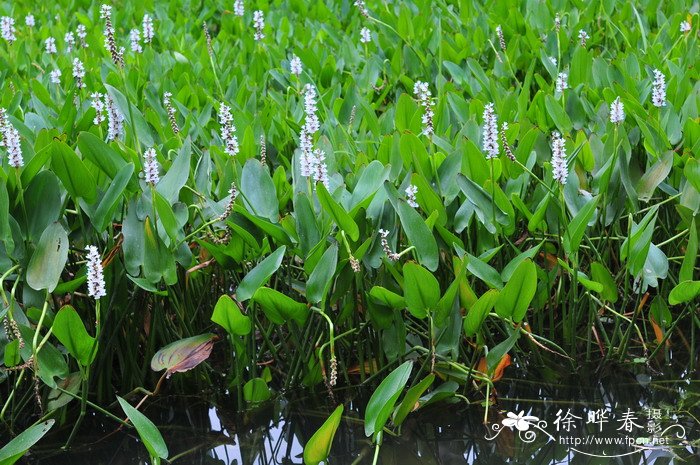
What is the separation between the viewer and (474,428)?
2.47m

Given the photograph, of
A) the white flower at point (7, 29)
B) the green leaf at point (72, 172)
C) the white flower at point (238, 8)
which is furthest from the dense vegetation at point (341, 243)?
the white flower at point (238, 8)

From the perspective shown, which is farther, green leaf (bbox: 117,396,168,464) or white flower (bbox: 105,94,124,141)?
white flower (bbox: 105,94,124,141)

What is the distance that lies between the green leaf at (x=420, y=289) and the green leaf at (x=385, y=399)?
0.62 feet

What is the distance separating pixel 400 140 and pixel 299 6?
259 cm

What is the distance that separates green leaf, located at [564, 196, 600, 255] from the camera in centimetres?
239

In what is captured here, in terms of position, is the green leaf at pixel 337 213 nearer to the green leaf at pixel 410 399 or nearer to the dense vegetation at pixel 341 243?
the dense vegetation at pixel 341 243

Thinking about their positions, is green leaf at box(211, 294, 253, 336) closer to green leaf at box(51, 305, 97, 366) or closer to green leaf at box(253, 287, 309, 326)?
green leaf at box(253, 287, 309, 326)

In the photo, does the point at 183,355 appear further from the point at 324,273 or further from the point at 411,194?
the point at 411,194

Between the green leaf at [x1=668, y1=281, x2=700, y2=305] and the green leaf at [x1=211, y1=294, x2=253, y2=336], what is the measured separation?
42.0 inches

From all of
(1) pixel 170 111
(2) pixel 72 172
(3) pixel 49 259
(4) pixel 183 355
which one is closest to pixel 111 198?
(2) pixel 72 172

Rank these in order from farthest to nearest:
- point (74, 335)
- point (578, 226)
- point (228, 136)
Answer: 1. point (228, 136)
2. point (578, 226)
3. point (74, 335)

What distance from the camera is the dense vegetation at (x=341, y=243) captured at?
2.35 m

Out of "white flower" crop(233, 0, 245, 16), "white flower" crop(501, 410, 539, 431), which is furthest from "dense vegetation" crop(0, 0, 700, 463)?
"white flower" crop(233, 0, 245, 16)

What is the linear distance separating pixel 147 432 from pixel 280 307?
1.41 feet
